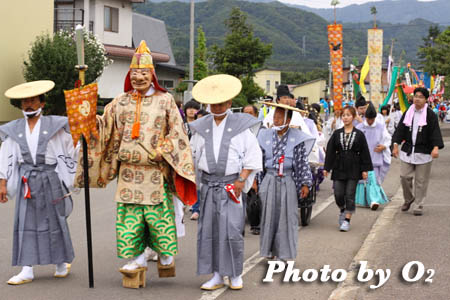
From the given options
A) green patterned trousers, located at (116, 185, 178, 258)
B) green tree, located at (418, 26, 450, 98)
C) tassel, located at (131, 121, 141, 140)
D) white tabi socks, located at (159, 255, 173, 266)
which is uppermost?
green tree, located at (418, 26, 450, 98)

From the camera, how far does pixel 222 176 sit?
6602mm

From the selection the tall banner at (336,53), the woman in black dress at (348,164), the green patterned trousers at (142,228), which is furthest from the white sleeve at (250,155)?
the tall banner at (336,53)

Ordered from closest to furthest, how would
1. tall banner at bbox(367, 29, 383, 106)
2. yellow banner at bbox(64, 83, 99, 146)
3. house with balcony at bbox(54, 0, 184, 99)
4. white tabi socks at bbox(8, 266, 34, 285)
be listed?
1. yellow banner at bbox(64, 83, 99, 146)
2. white tabi socks at bbox(8, 266, 34, 285)
3. tall banner at bbox(367, 29, 383, 106)
4. house with balcony at bbox(54, 0, 184, 99)

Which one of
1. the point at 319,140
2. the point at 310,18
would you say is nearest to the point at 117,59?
the point at 319,140

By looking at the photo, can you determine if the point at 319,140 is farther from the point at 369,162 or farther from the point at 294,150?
the point at 294,150

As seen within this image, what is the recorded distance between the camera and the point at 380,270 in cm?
691

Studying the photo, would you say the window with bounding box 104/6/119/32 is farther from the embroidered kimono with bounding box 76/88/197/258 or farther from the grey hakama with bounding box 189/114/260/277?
the grey hakama with bounding box 189/114/260/277

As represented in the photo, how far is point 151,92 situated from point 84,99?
0.66 meters

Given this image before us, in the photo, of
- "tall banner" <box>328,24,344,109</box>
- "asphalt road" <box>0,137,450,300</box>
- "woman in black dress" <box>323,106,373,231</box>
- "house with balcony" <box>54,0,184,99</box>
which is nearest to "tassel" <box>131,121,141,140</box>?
"asphalt road" <box>0,137,450,300</box>

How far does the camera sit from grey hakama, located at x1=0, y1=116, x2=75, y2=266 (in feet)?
21.9

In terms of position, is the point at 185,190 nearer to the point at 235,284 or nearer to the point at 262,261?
the point at 235,284

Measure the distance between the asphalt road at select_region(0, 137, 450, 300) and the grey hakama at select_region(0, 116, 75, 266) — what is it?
0.96ft

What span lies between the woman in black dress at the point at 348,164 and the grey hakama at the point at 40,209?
14.8 ft

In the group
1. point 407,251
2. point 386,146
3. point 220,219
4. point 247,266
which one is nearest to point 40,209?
point 220,219
